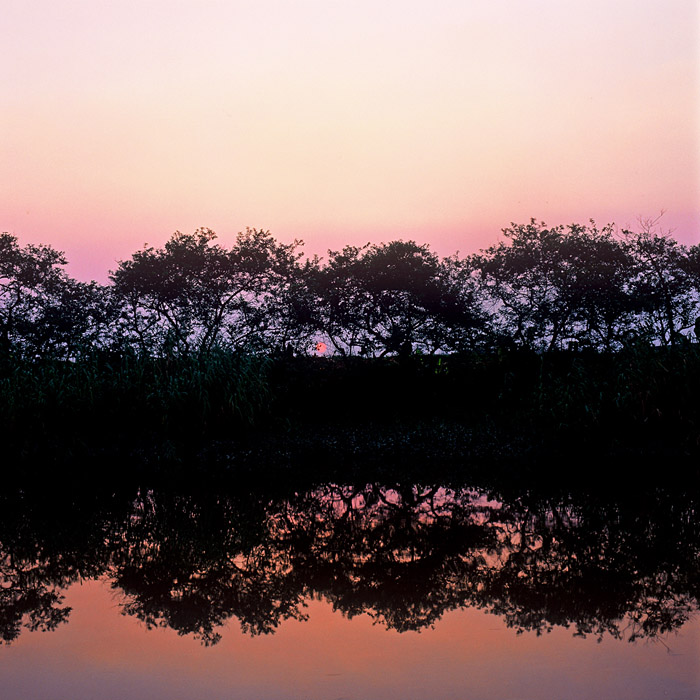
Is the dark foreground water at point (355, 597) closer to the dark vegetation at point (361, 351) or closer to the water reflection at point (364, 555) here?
the water reflection at point (364, 555)

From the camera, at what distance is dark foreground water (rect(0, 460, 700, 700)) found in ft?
12.9

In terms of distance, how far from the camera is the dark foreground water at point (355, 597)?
3.93 meters

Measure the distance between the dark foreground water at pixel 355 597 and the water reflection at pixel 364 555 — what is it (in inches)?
1.0

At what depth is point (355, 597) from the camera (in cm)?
531

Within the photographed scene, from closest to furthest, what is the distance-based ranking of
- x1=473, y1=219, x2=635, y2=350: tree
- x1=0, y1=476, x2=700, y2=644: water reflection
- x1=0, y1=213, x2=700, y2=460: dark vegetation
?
x1=0, y1=476, x2=700, y2=644: water reflection, x1=0, y1=213, x2=700, y2=460: dark vegetation, x1=473, y1=219, x2=635, y2=350: tree

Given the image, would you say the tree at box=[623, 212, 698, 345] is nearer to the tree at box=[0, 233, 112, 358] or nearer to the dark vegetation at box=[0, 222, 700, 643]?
the dark vegetation at box=[0, 222, 700, 643]

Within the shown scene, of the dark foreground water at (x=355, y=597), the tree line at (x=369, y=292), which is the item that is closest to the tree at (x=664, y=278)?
the tree line at (x=369, y=292)

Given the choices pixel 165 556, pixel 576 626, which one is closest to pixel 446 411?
pixel 165 556

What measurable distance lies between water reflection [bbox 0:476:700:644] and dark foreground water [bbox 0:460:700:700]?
0.02 m

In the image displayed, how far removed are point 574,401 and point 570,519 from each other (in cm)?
456

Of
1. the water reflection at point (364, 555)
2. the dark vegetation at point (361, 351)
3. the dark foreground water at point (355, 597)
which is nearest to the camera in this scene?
the dark foreground water at point (355, 597)

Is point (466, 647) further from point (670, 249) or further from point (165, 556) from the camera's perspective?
point (670, 249)

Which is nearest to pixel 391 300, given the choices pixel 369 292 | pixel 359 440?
pixel 369 292

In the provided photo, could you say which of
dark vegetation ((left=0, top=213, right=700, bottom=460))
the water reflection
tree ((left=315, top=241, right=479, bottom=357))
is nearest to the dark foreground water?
the water reflection
